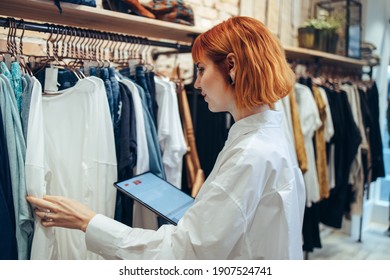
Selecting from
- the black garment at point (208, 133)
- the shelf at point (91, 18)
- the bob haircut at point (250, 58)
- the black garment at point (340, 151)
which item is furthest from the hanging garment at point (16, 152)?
the black garment at point (340, 151)

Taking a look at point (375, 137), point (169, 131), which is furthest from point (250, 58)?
point (375, 137)

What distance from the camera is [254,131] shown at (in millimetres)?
898

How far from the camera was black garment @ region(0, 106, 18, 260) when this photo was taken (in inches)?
36.5

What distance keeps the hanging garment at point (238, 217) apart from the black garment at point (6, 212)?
183mm

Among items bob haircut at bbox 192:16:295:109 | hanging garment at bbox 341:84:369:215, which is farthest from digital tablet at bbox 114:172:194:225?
hanging garment at bbox 341:84:369:215

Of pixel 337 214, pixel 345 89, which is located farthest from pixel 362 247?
pixel 345 89

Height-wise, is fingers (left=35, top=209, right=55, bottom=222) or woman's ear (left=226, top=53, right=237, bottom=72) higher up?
woman's ear (left=226, top=53, right=237, bottom=72)

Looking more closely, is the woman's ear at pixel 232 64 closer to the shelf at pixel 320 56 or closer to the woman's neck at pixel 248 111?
A: the woman's neck at pixel 248 111

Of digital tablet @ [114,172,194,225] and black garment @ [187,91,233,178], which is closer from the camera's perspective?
digital tablet @ [114,172,194,225]

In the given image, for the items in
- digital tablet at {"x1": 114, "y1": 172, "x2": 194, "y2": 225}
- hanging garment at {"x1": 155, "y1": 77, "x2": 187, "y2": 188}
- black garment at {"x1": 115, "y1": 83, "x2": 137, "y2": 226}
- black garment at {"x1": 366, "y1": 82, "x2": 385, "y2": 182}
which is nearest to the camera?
digital tablet at {"x1": 114, "y1": 172, "x2": 194, "y2": 225}

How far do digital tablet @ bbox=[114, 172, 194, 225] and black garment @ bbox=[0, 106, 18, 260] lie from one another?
27cm

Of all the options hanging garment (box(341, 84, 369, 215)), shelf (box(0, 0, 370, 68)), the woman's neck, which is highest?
shelf (box(0, 0, 370, 68))

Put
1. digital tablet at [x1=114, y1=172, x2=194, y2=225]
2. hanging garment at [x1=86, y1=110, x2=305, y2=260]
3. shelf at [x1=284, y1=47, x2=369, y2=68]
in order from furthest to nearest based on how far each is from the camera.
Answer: shelf at [x1=284, y1=47, x2=369, y2=68] → digital tablet at [x1=114, y1=172, x2=194, y2=225] → hanging garment at [x1=86, y1=110, x2=305, y2=260]

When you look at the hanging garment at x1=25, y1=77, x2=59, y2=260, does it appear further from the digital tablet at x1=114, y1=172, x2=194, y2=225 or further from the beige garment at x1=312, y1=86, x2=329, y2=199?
the beige garment at x1=312, y1=86, x2=329, y2=199
